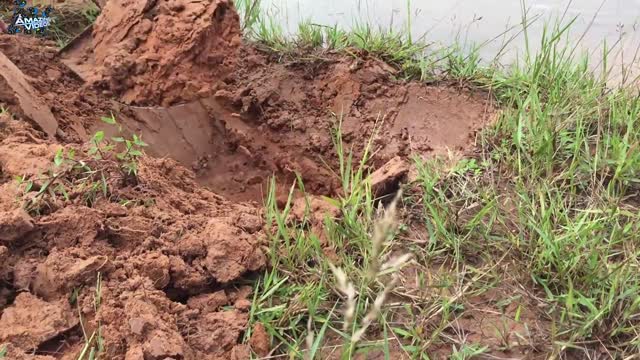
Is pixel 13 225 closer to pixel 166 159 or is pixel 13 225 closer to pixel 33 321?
pixel 33 321

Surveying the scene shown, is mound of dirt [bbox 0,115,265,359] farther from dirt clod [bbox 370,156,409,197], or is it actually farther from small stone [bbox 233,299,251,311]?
dirt clod [bbox 370,156,409,197]

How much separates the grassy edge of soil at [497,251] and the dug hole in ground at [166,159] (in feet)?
0.39

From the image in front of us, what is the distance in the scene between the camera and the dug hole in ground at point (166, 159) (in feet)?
4.56

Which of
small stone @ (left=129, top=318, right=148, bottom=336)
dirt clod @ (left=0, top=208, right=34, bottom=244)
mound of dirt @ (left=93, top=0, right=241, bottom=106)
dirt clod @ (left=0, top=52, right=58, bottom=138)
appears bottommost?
small stone @ (left=129, top=318, right=148, bottom=336)

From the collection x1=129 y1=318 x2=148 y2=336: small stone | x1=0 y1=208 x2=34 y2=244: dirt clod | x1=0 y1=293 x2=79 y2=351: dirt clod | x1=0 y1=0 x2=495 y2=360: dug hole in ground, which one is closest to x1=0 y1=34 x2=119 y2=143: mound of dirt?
x1=0 y1=0 x2=495 y2=360: dug hole in ground

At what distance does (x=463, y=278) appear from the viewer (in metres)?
1.64

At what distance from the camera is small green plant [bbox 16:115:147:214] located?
5.07 ft

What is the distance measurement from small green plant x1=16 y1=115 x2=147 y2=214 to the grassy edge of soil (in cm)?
45

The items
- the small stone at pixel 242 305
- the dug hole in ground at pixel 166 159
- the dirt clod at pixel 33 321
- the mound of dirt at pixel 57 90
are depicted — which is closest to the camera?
the dirt clod at pixel 33 321

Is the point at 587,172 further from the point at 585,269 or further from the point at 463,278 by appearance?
the point at 463,278

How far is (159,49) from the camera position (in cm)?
237

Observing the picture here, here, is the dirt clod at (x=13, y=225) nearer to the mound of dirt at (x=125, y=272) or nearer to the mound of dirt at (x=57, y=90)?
the mound of dirt at (x=125, y=272)

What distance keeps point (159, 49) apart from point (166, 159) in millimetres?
534

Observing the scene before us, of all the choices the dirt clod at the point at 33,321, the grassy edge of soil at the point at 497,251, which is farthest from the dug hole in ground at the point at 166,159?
the grassy edge of soil at the point at 497,251
